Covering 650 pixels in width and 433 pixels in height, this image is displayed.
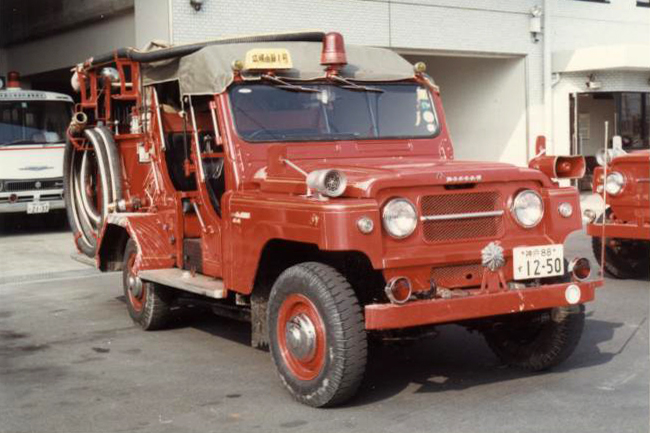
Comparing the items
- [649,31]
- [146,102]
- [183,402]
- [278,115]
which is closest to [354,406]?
[183,402]

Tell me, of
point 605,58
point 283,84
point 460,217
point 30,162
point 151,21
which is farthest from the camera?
point 605,58

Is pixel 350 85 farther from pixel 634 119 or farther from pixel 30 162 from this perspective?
pixel 634 119

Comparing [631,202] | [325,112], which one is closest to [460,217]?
[325,112]

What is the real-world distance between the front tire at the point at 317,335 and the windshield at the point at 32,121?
11942 millimetres

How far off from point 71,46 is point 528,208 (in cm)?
1669

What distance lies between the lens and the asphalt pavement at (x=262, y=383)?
5.43 m

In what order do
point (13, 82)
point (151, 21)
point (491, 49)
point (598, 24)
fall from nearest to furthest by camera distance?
point (151, 21) < point (13, 82) < point (491, 49) < point (598, 24)

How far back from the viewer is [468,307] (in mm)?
5582

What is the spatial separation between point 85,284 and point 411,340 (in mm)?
6141

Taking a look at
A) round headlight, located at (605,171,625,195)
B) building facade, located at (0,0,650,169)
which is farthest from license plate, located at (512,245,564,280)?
building facade, located at (0,0,650,169)

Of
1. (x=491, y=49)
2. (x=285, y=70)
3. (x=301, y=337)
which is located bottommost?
(x=301, y=337)

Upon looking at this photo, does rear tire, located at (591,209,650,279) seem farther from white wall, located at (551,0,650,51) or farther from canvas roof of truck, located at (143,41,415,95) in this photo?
white wall, located at (551,0,650,51)

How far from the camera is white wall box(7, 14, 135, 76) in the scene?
18.4 metres

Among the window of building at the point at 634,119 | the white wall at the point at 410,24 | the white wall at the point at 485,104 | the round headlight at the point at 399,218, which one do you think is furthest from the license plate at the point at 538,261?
the window of building at the point at 634,119
